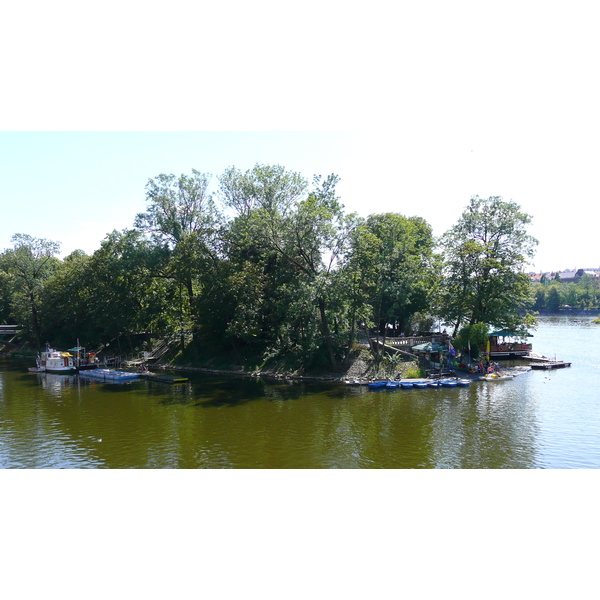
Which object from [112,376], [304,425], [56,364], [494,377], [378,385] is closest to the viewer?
[304,425]

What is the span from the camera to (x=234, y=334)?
49.3 m

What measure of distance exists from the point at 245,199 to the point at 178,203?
885 centimetres

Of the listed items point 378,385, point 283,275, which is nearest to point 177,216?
point 283,275

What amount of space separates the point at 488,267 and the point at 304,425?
29.1 metres

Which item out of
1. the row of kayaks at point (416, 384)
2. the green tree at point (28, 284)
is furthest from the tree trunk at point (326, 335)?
the green tree at point (28, 284)

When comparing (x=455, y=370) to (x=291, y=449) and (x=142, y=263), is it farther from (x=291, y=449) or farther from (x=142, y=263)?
(x=142, y=263)

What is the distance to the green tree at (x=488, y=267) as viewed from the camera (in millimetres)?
47781

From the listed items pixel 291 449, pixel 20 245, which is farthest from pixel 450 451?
pixel 20 245

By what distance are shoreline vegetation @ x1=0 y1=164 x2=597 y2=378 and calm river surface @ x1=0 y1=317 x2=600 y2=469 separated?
743 centimetres

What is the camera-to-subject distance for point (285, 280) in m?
49.3

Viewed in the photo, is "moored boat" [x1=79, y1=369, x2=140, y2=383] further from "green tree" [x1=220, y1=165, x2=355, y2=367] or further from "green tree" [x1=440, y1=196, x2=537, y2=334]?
"green tree" [x1=440, y1=196, x2=537, y2=334]

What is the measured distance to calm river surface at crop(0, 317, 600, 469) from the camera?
72.7 ft

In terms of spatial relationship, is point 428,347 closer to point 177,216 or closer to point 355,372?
point 355,372

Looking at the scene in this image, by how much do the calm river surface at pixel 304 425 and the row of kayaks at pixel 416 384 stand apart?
40.2 inches
